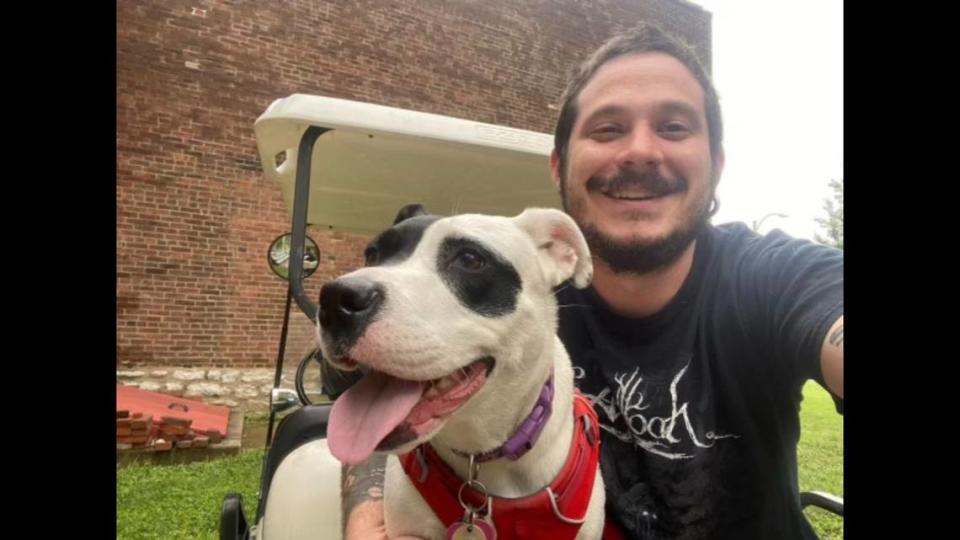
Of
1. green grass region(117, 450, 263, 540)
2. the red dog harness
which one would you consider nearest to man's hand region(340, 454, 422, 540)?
the red dog harness

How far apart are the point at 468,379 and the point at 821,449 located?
1.71m

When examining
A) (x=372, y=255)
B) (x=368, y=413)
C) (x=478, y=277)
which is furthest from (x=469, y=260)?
(x=368, y=413)

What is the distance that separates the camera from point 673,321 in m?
1.77

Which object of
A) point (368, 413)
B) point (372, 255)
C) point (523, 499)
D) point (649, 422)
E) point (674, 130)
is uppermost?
point (674, 130)

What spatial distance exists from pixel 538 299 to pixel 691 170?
0.61m

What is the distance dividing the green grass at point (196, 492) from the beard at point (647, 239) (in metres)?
0.98

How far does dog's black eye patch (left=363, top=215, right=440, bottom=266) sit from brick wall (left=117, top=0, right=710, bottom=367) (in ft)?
17.2

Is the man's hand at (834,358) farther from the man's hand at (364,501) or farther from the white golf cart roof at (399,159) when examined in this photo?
the white golf cart roof at (399,159)

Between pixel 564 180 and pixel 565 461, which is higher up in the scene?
pixel 564 180

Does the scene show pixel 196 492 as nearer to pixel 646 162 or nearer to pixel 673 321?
pixel 673 321

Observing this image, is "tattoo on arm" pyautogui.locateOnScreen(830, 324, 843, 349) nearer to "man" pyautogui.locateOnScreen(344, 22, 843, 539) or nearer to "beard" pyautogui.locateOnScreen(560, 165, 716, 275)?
"man" pyautogui.locateOnScreen(344, 22, 843, 539)
